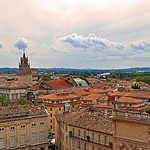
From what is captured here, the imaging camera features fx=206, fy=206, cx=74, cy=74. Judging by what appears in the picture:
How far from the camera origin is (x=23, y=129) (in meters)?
49.6

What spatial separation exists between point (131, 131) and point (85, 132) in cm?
1475

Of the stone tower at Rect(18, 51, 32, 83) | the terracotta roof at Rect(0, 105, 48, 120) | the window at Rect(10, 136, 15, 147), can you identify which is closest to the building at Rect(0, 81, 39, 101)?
the stone tower at Rect(18, 51, 32, 83)

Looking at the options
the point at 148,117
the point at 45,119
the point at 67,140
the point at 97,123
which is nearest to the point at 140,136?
the point at 148,117

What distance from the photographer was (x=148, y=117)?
27938mm

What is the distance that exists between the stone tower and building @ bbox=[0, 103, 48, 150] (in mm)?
108596

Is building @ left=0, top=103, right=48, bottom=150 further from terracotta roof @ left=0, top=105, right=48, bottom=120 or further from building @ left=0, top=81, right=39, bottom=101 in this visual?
building @ left=0, top=81, right=39, bottom=101

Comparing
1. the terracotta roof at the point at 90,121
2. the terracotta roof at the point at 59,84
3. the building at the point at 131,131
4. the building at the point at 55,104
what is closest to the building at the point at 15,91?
the terracotta roof at the point at 59,84

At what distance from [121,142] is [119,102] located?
43.5m

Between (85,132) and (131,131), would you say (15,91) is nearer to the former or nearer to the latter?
(85,132)

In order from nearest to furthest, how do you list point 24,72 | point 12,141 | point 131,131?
point 131,131 < point 12,141 < point 24,72

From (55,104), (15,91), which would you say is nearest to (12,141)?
(55,104)

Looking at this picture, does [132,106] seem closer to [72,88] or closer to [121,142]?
[121,142]

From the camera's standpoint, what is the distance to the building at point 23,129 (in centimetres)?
4734

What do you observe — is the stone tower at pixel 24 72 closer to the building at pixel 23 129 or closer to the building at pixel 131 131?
the building at pixel 23 129
